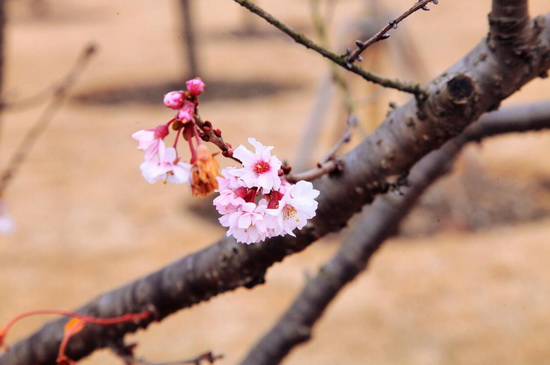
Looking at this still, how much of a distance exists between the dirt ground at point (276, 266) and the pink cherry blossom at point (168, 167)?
3.85 ft

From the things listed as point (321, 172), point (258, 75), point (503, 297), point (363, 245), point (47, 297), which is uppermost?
point (258, 75)

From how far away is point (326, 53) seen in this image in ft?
2.35

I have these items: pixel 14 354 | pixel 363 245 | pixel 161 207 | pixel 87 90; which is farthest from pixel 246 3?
pixel 87 90

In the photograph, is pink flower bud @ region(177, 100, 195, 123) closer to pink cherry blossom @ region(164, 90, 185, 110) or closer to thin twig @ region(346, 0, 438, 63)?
pink cherry blossom @ region(164, 90, 185, 110)

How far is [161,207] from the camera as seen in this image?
480cm

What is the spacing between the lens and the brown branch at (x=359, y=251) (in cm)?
145

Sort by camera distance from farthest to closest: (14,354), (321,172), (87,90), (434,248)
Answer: (87,90) → (434,248) → (14,354) → (321,172)

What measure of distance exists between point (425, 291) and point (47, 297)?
1875 millimetres

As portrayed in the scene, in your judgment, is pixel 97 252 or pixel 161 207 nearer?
pixel 97 252

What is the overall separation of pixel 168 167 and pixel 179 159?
0.06 ft

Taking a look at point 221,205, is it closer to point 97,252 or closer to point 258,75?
point 97,252

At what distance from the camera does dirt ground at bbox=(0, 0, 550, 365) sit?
322 centimetres

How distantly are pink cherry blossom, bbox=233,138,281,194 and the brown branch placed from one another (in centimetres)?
89

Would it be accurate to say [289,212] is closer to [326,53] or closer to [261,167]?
[261,167]
